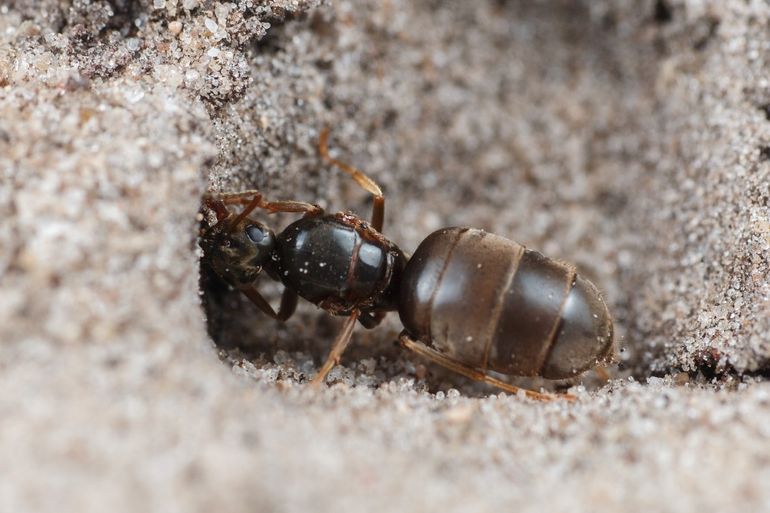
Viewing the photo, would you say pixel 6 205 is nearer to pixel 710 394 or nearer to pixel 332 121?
pixel 332 121

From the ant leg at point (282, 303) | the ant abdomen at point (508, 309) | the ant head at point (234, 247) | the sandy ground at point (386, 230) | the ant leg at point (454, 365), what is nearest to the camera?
the sandy ground at point (386, 230)

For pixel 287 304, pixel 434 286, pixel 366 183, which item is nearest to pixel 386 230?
pixel 366 183

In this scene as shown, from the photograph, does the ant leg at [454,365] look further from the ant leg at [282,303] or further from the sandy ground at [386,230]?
the ant leg at [282,303]

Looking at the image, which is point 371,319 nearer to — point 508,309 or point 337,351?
point 337,351

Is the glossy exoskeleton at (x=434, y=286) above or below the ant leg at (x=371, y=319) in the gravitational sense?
above

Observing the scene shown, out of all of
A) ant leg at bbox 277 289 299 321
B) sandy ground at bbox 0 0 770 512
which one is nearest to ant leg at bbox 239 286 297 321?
ant leg at bbox 277 289 299 321

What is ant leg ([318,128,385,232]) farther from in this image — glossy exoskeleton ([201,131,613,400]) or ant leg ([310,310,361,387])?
ant leg ([310,310,361,387])

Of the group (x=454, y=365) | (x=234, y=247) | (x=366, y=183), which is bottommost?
(x=454, y=365)

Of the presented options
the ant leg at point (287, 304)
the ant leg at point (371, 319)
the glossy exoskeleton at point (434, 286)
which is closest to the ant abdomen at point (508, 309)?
the glossy exoskeleton at point (434, 286)
